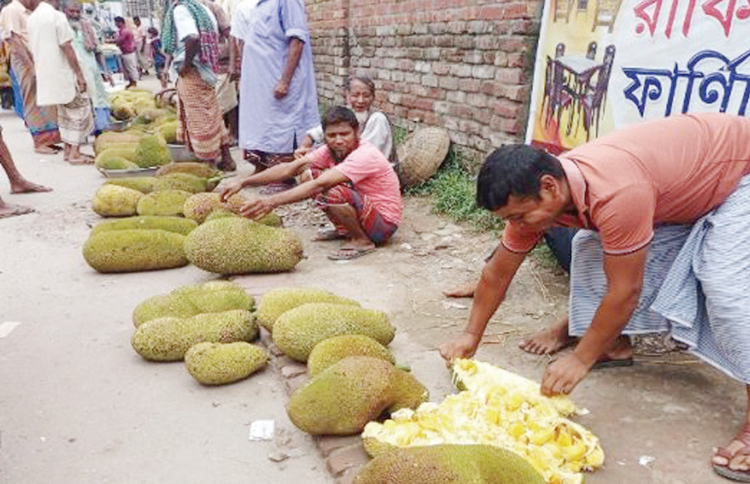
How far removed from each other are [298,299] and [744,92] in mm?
2263

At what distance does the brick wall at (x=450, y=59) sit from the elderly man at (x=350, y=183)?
1136 millimetres

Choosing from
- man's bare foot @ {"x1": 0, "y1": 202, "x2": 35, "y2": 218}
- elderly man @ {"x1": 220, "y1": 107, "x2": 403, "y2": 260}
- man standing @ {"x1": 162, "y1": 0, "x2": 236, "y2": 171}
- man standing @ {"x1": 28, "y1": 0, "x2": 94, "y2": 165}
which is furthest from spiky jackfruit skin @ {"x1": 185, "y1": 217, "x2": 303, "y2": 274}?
man standing @ {"x1": 28, "y1": 0, "x2": 94, "y2": 165}

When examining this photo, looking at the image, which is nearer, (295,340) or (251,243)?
(295,340)

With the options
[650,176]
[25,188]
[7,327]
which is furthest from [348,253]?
[25,188]

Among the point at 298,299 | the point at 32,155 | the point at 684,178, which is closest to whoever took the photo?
the point at 684,178

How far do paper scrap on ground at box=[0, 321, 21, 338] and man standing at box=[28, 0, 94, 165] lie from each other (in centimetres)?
455

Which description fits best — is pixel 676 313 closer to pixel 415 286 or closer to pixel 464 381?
pixel 464 381

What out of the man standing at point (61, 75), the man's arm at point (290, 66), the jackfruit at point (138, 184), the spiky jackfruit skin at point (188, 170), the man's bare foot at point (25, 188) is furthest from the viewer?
the man standing at point (61, 75)

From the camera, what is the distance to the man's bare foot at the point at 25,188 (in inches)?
221

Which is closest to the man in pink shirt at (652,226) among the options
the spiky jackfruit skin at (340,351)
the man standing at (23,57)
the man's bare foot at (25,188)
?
the spiky jackfruit skin at (340,351)

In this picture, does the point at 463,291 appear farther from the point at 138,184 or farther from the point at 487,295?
the point at 138,184

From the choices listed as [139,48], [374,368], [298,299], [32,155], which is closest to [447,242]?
[298,299]

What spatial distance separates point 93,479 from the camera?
195 cm

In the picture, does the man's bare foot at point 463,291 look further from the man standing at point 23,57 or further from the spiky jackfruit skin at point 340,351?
the man standing at point 23,57
